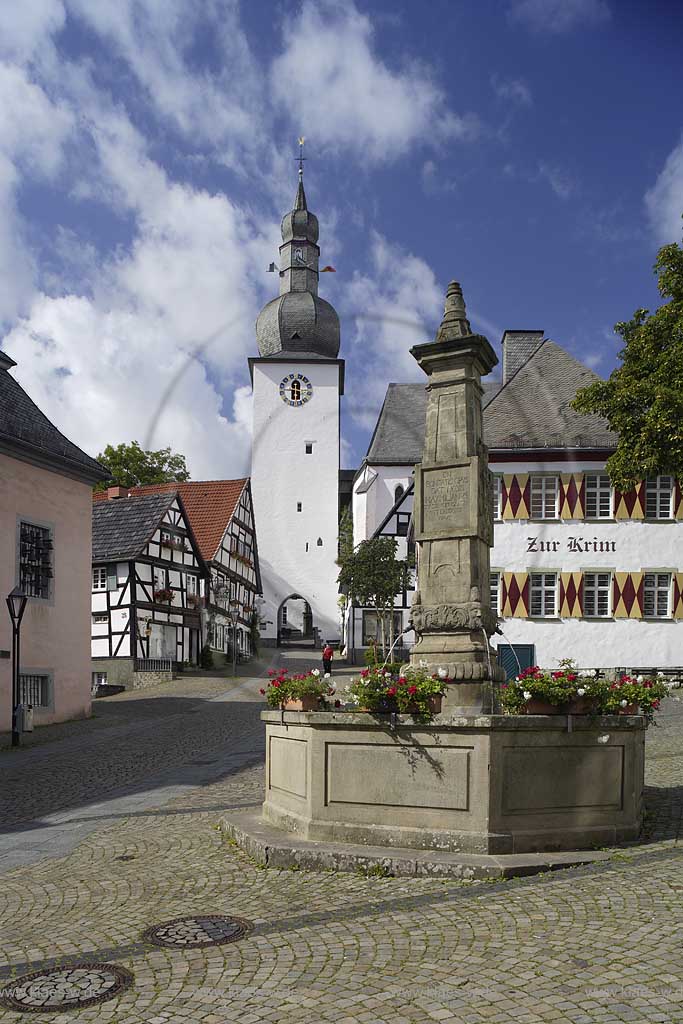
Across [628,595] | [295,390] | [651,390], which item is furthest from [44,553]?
[295,390]

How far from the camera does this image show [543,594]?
30.7 metres

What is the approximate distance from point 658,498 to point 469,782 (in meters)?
25.2

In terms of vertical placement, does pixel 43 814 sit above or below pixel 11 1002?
below

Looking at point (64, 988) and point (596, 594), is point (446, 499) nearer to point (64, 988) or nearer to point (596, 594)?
point (64, 988)

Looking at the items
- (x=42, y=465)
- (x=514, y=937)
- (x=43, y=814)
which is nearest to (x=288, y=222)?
(x=42, y=465)

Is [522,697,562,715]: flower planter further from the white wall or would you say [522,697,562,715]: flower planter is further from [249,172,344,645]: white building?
[249,172,344,645]: white building

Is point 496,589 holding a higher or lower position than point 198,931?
higher

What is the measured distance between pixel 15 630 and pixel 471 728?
13191mm

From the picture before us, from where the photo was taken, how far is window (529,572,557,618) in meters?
30.6

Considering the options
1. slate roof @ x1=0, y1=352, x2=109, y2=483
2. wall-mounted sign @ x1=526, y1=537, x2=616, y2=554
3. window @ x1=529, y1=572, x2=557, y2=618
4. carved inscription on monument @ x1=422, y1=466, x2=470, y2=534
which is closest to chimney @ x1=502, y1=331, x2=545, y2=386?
wall-mounted sign @ x1=526, y1=537, x2=616, y2=554

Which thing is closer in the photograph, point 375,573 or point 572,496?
point 572,496

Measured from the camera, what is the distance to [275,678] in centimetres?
868

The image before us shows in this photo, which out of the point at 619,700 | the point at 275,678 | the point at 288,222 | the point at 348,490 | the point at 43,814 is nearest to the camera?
the point at 619,700

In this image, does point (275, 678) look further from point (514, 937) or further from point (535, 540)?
point (535, 540)
